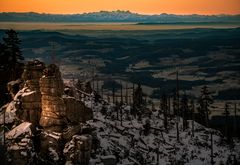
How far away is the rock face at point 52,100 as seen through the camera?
1778 inches

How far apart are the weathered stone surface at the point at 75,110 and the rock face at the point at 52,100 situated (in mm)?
464

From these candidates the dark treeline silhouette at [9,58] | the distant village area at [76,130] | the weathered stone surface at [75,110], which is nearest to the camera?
the distant village area at [76,130]

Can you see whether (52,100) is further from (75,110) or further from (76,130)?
(76,130)

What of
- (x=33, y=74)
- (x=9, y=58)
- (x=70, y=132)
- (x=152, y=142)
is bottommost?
(x=152, y=142)

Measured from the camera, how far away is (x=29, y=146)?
4338 cm

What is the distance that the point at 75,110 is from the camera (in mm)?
45625

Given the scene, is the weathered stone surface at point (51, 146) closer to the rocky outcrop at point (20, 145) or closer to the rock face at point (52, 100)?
the rock face at point (52, 100)

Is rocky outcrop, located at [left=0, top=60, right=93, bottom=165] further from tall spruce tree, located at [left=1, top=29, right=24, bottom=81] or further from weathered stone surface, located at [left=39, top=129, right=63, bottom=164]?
tall spruce tree, located at [left=1, top=29, right=24, bottom=81]

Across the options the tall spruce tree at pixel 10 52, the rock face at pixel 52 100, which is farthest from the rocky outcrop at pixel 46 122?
the tall spruce tree at pixel 10 52

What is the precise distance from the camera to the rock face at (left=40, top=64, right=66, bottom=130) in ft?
148

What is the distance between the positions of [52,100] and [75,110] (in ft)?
7.36

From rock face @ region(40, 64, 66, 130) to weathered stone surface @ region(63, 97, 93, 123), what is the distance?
464mm

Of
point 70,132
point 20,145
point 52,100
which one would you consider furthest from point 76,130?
point 20,145

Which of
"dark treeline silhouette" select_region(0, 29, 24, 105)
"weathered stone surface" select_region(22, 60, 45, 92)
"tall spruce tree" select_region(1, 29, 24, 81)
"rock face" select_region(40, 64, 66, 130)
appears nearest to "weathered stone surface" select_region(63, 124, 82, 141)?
"rock face" select_region(40, 64, 66, 130)
